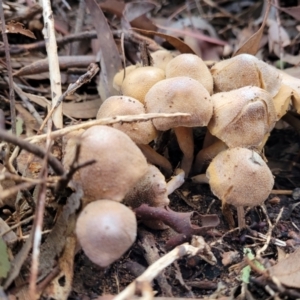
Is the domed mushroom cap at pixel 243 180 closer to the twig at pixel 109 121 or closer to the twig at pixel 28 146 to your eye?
the twig at pixel 109 121

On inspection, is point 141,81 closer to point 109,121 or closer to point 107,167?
point 109,121

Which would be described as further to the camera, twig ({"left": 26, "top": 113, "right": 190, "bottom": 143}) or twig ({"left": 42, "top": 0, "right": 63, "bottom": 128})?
twig ({"left": 42, "top": 0, "right": 63, "bottom": 128})

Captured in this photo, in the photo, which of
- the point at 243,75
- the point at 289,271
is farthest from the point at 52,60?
the point at 289,271

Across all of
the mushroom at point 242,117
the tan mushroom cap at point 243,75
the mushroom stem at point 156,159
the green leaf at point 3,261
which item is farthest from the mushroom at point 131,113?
the green leaf at point 3,261

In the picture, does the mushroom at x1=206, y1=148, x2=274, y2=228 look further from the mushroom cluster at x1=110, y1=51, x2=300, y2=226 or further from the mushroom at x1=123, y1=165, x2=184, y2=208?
the mushroom at x1=123, y1=165, x2=184, y2=208

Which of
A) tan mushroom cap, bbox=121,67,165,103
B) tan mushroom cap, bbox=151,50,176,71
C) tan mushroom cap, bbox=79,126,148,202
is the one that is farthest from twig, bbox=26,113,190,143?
tan mushroom cap, bbox=151,50,176,71

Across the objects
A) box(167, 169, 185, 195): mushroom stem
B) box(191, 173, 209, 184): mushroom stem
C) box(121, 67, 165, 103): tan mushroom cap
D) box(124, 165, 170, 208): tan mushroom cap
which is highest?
box(121, 67, 165, 103): tan mushroom cap
